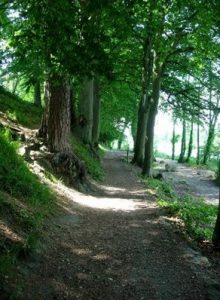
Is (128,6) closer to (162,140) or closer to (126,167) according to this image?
(126,167)

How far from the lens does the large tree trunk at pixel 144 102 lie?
65.2 ft

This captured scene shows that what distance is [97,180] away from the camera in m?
16.4

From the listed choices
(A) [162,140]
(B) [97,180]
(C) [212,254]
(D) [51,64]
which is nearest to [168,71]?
(B) [97,180]

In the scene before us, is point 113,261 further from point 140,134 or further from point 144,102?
point 144,102

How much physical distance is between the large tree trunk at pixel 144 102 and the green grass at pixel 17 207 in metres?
10.9

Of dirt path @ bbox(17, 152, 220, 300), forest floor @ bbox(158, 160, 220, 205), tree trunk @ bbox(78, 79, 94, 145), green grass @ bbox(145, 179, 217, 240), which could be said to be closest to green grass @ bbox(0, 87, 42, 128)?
tree trunk @ bbox(78, 79, 94, 145)

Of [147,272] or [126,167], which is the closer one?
[147,272]

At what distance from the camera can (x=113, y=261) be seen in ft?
22.4

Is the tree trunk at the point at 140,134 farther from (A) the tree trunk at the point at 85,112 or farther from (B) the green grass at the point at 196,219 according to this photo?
(B) the green grass at the point at 196,219

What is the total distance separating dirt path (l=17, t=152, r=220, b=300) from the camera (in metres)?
5.59

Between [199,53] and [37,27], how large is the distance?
1325cm

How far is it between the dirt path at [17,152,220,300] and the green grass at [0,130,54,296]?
249 millimetres

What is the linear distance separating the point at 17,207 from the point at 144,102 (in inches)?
687

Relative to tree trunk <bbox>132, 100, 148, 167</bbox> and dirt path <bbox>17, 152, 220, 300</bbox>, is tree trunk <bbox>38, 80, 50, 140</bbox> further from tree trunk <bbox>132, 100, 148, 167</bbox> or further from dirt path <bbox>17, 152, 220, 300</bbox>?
tree trunk <bbox>132, 100, 148, 167</bbox>
